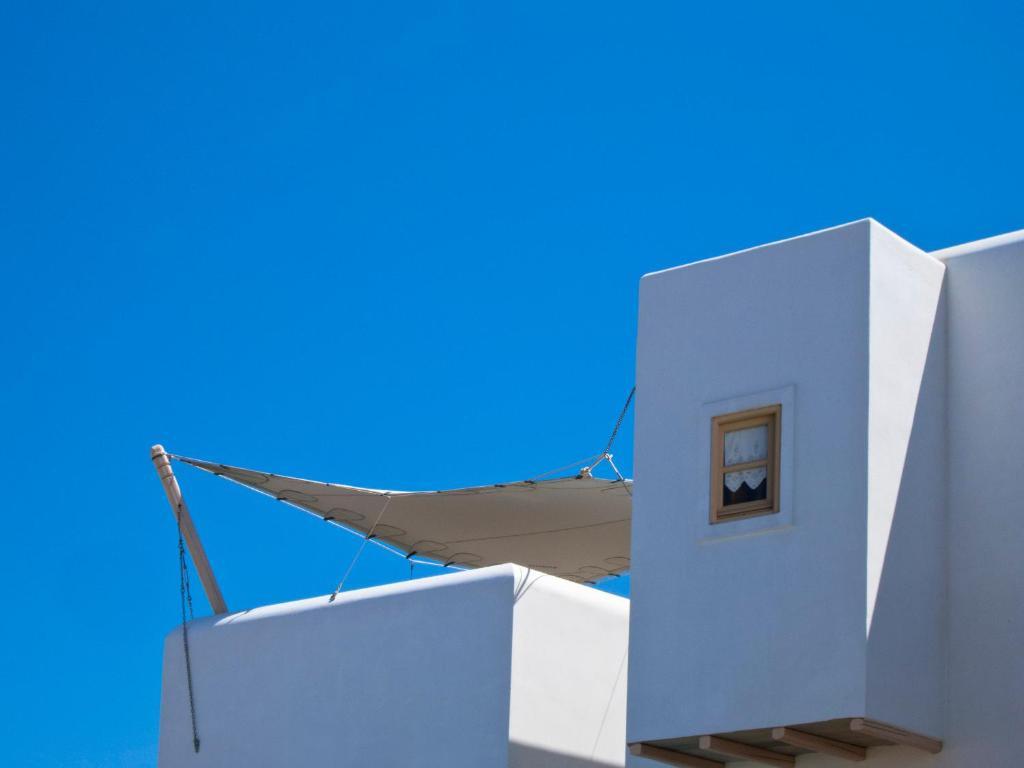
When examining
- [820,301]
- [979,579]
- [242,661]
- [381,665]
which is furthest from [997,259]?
[242,661]

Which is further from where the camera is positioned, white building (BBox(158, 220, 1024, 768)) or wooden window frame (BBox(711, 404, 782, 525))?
wooden window frame (BBox(711, 404, 782, 525))

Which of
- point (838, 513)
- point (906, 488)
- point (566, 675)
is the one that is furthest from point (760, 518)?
point (566, 675)

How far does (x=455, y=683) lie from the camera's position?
16.6 meters

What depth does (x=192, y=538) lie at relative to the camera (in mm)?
19297

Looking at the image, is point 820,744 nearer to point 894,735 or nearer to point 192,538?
A: point 894,735

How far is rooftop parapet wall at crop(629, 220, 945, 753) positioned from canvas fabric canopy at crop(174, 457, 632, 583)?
3261 millimetres

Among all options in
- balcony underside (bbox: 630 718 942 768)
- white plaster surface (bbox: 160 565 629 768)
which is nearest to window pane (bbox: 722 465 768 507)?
balcony underside (bbox: 630 718 942 768)

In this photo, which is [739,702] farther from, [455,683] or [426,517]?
[426,517]

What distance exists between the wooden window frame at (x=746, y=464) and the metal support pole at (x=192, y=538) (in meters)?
6.43

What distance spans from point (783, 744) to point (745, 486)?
6.17 ft

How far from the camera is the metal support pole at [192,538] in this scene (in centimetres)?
1930

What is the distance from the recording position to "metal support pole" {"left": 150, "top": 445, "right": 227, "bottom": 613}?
19.3 meters

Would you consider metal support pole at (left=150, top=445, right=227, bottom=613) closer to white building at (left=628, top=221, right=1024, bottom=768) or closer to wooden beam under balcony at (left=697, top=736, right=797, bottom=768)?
white building at (left=628, top=221, right=1024, bottom=768)

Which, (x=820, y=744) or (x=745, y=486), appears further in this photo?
(x=745, y=486)
